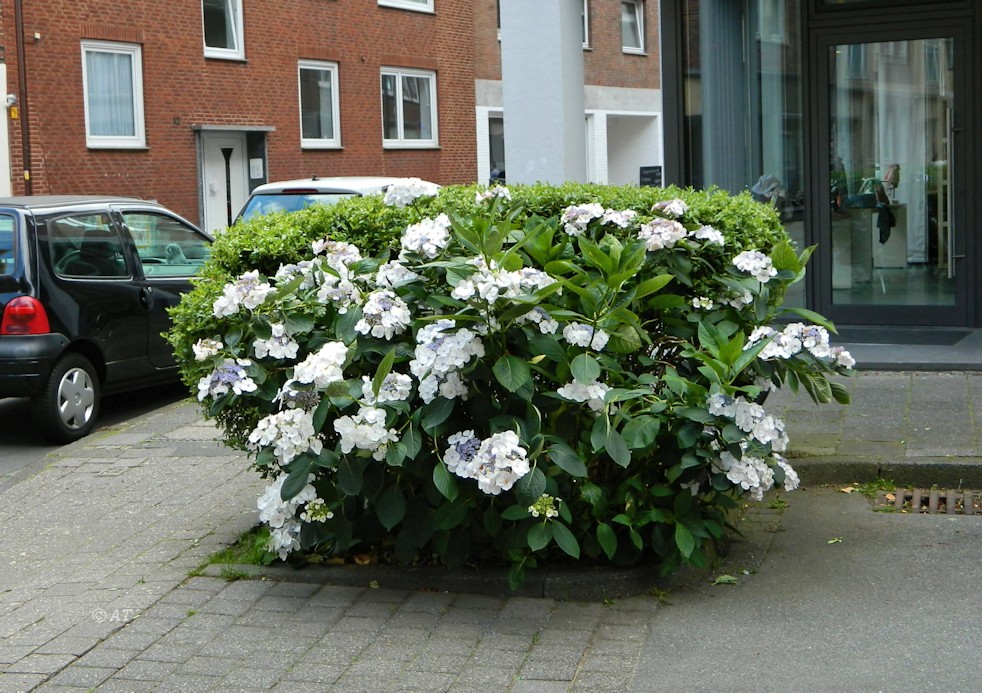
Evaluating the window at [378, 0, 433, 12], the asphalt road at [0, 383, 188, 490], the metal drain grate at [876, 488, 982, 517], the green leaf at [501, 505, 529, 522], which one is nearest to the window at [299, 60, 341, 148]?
the window at [378, 0, 433, 12]

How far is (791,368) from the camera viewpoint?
17.8 feet

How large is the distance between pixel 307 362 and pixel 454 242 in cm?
81

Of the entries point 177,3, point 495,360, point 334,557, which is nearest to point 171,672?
point 334,557

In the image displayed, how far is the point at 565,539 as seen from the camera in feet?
16.3

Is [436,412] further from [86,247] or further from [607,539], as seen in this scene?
[86,247]

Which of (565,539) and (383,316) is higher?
(383,316)

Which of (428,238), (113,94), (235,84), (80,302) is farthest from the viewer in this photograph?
(235,84)

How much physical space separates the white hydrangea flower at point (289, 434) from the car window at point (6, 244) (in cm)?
485

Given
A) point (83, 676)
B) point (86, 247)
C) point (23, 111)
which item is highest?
point (23, 111)

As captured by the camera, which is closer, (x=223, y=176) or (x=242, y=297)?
(x=242, y=297)

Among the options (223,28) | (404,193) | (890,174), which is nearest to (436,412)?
(404,193)

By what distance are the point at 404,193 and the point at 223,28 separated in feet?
71.2

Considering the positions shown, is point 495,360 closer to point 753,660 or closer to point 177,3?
point 753,660

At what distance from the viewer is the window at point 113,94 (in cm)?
2345
